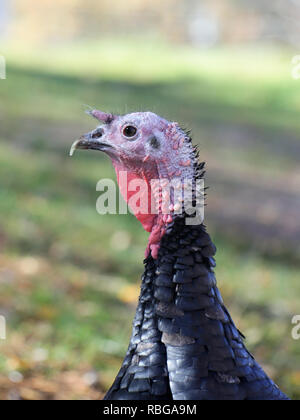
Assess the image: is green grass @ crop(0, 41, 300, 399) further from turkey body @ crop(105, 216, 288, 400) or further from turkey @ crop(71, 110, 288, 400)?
turkey body @ crop(105, 216, 288, 400)

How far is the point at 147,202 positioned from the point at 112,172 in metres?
4.61

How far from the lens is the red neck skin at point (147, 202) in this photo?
2.04 meters

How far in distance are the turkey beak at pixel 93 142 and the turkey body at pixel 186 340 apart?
37 cm

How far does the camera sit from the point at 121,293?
4.39 metres

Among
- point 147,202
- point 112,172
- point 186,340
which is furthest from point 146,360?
point 112,172

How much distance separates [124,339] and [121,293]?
2.03ft

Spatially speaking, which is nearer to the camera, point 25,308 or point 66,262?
point 25,308

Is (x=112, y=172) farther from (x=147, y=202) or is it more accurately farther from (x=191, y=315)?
(x=191, y=315)

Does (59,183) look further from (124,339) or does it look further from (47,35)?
(47,35)

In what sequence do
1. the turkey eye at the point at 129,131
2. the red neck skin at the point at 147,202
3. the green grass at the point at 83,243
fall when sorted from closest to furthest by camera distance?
1. the red neck skin at the point at 147,202
2. the turkey eye at the point at 129,131
3. the green grass at the point at 83,243

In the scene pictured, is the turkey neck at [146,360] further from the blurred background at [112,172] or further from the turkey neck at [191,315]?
the blurred background at [112,172]

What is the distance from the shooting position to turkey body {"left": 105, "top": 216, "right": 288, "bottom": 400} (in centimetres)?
192

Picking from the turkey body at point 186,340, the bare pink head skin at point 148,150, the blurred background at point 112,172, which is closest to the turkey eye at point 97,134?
the bare pink head skin at point 148,150

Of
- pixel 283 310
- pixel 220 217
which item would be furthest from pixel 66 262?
pixel 220 217
